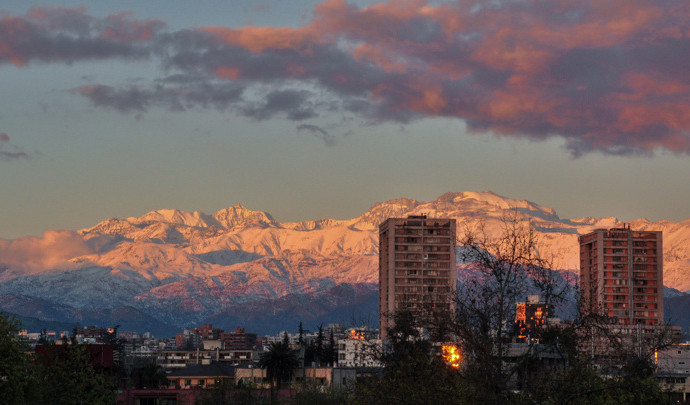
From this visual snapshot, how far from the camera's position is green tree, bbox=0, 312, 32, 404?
230 ft

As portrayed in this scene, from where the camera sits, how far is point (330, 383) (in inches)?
5645

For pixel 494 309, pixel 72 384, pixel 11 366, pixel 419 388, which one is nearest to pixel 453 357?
pixel 419 388

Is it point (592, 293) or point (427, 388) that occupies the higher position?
point (592, 293)

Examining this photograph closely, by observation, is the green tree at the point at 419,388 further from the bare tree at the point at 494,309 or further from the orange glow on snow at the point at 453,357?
the bare tree at the point at 494,309

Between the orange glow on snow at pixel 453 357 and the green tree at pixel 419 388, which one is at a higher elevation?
the orange glow on snow at pixel 453 357

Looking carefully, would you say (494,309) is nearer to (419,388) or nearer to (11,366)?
(419,388)

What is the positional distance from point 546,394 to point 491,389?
2.03 metres

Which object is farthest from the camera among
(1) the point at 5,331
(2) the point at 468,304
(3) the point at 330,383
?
(3) the point at 330,383

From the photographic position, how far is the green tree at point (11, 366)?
70.1 meters

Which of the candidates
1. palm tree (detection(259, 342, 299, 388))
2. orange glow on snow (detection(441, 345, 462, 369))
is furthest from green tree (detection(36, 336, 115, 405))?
palm tree (detection(259, 342, 299, 388))

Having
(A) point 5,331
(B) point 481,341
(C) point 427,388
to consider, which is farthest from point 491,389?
(A) point 5,331

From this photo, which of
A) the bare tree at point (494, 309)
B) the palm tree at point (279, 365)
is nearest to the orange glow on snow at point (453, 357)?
the bare tree at point (494, 309)

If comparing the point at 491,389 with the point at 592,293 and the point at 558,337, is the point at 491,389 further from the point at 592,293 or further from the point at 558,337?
the point at 592,293

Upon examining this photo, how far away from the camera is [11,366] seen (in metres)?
70.4
